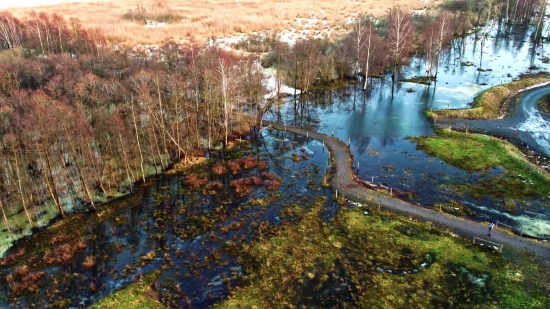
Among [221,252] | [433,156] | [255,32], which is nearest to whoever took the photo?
[221,252]

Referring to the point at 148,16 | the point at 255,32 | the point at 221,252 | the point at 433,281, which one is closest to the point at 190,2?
the point at 148,16

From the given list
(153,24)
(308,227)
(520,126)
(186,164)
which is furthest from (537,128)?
(153,24)

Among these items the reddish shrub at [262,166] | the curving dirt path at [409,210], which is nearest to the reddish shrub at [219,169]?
the reddish shrub at [262,166]

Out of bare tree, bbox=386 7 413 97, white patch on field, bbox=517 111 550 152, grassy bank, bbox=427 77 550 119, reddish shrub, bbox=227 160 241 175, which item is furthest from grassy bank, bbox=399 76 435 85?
reddish shrub, bbox=227 160 241 175

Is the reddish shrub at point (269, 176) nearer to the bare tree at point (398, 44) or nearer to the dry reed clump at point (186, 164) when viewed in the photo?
the dry reed clump at point (186, 164)

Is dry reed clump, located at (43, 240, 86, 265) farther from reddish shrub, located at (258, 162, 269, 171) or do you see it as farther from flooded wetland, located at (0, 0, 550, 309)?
reddish shrub, located at (258, 162, 269, 171)

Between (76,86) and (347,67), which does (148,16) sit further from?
(76,86)
